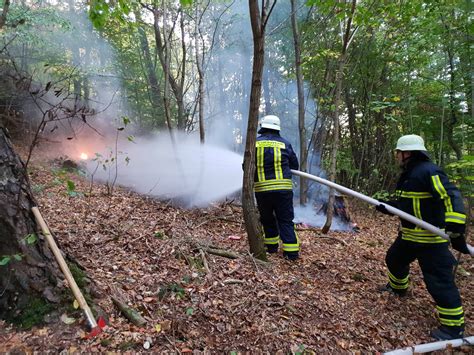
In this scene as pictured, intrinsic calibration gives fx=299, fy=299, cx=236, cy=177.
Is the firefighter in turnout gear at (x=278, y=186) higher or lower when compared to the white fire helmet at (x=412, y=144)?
lower

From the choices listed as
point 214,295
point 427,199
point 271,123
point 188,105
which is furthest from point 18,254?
point 188,105

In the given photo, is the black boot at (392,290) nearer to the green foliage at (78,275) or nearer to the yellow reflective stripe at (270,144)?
the yellow reflective stripe at (270,144)

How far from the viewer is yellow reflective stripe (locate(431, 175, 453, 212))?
10.7 feet

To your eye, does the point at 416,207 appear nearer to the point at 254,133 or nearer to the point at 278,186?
the point at 278,186

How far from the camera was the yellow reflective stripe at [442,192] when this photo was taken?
10.7 ft

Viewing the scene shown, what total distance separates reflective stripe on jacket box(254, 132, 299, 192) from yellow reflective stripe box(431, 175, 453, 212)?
6.57 feet

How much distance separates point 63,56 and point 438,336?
14535mm

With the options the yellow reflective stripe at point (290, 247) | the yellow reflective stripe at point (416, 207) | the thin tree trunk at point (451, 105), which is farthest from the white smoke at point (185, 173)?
the thin tree trunk at point (451, 105)

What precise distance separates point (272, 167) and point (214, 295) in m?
2.28

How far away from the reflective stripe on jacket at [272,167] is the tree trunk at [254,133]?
0.65 m

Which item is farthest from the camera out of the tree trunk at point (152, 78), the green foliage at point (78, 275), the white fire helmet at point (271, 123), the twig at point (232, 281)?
the tree trunk at point (152, 78)

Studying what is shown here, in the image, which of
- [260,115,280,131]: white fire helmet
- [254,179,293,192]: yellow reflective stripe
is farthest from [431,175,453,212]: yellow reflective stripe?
[260,115,280,131]: white fire helmet

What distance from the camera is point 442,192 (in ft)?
10.9

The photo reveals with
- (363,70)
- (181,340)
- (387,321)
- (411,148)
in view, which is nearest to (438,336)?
(387,321)
